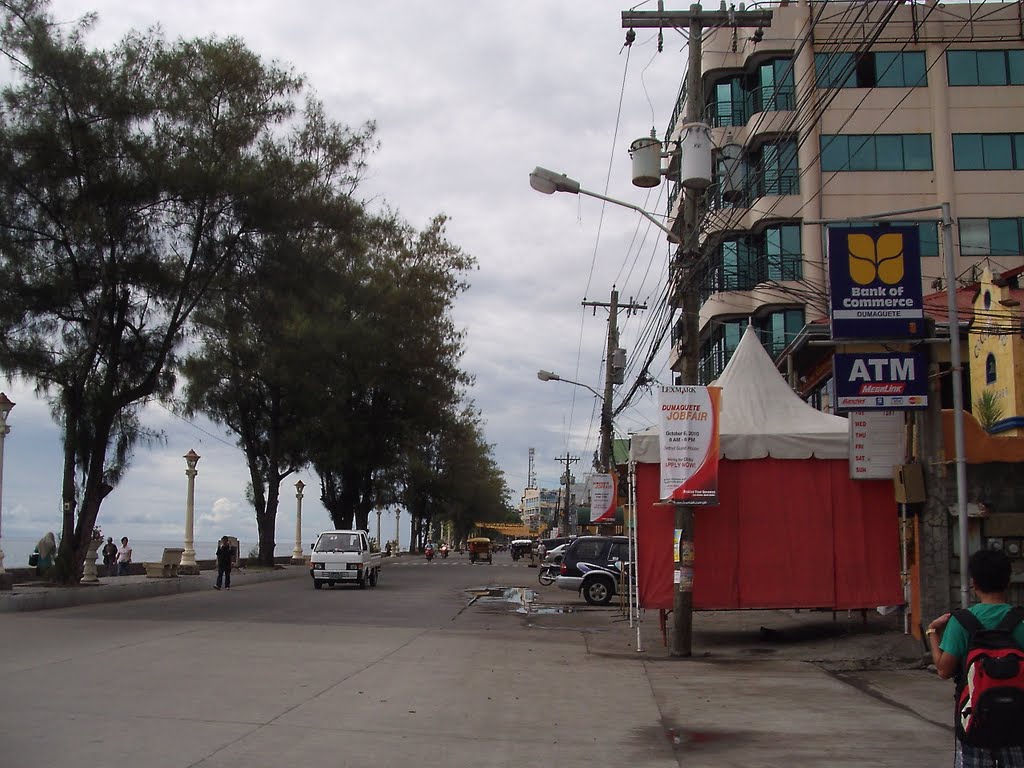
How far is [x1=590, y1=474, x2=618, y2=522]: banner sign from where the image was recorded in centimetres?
3412

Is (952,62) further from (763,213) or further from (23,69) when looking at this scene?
(23,69)

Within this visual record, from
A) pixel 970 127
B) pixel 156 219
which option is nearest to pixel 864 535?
pixel 156 219

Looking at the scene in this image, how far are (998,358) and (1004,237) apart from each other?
73.3 feet

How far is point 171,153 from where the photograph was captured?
82.1 ft

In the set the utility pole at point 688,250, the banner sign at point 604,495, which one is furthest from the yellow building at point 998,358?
the banner sign at point 604,495

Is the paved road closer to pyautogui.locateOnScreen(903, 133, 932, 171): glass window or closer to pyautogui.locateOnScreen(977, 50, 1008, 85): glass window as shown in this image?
pyautogui.locateOnScreen(903, 133, 932, 171): glass window

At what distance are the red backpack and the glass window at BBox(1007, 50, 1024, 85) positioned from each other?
4302 cm

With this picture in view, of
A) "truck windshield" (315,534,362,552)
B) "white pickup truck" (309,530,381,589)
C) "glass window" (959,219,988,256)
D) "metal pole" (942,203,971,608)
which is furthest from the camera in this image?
"glass window" (959,219,988,256)

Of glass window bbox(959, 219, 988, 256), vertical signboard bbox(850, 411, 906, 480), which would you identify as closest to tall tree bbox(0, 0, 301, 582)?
vertical signboard bbox(850, 411, 906, 480)

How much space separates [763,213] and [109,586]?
91.5 feet

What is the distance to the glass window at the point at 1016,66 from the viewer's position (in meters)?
40.7

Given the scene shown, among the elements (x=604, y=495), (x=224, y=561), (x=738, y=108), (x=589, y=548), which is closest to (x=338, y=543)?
(x=224, y=561)

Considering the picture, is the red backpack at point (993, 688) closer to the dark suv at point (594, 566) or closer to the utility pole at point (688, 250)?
the utility pole at point (688, 250)

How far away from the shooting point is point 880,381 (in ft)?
43.3
